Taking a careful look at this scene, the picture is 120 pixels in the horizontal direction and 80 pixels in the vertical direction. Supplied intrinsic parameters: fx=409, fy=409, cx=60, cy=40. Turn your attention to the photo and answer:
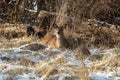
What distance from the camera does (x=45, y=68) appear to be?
8.05 metres

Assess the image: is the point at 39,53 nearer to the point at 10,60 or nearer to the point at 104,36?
the point at 10,60

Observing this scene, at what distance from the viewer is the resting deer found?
1177 cm

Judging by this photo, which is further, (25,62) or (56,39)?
(56,39)

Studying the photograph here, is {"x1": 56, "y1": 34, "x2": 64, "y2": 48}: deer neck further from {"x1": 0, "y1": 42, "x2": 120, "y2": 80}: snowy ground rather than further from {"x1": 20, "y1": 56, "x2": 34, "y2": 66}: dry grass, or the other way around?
{"x1": 20, "y1": 56, "x2": 34, "y2": 66}: dry grass

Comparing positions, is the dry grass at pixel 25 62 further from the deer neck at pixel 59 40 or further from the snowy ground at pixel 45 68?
the deer neck at pixel 59 40

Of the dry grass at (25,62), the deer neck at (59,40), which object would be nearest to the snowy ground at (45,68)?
the dry grass at (25,62)

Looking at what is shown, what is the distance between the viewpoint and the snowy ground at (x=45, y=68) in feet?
24.9

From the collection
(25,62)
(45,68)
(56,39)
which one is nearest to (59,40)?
(56,39)

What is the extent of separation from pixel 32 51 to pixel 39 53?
1.11 feet

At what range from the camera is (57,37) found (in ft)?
40.6

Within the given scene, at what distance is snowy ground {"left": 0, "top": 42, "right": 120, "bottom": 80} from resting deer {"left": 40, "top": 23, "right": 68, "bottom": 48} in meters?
1.61

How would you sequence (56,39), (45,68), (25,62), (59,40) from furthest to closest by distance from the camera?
(56,39) → (59,40) → (25,62) → (45,68)

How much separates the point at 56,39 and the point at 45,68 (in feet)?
14.0

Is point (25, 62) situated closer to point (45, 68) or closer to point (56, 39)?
point (45, 68)
